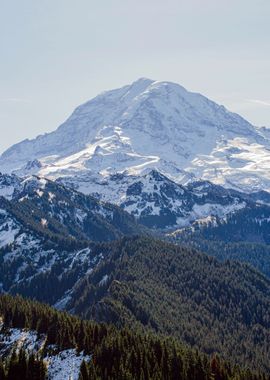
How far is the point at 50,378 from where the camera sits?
149625mm

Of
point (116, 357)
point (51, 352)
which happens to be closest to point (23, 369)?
point (51, 352)

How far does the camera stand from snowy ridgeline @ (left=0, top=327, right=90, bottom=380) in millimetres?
151500

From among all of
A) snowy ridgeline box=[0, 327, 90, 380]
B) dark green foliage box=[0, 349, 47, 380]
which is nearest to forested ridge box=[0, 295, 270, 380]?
dark green foliage box=[0, 349, 47, 380]

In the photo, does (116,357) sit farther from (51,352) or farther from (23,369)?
(23,369)

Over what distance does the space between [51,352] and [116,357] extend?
16.5 meters

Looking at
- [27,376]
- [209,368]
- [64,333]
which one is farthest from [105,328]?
[27,376]

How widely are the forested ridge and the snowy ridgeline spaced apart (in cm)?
217

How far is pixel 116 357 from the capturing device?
538ft

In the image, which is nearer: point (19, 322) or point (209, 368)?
point (209, 368)

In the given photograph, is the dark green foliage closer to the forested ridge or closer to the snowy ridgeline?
the forested ridge

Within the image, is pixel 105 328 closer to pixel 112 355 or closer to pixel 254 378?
pixel 112 355

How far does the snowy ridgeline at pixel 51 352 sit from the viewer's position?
152m

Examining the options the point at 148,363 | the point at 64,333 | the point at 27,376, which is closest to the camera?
the point at 27,376

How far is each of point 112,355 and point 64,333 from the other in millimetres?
15250
